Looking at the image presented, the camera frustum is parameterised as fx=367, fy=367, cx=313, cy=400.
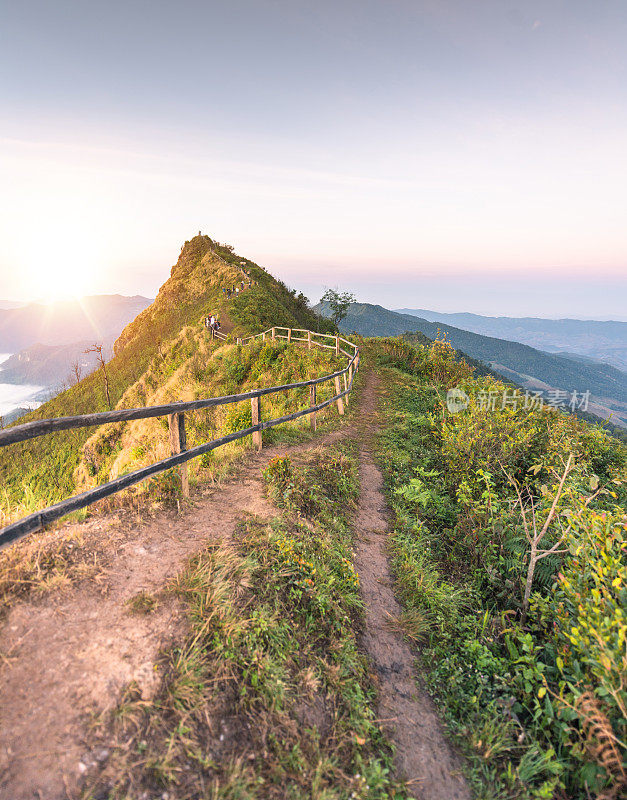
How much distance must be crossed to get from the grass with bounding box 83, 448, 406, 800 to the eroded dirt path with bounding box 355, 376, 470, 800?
0.17 metres

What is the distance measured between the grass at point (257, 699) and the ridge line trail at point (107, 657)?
0.51 ft

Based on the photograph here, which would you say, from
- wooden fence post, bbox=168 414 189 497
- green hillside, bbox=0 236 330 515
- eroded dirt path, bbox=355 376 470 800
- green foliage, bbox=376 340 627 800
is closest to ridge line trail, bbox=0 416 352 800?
wooden fence post, bbox=168 414 189 497

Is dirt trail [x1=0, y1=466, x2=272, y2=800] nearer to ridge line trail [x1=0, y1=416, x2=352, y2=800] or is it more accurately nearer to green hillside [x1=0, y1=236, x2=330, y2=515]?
ridge line trail [x1=0, y1=416, x2=352, y2=800]

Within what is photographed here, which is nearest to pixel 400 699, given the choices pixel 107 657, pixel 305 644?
pixel 305 644

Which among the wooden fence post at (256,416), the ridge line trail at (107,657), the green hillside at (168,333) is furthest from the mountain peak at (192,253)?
the ridge line trail at (107,657)

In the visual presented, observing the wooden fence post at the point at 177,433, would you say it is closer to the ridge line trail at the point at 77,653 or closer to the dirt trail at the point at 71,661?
the ridge line trail at the point at 77,653

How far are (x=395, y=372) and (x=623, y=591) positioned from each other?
59.9ft

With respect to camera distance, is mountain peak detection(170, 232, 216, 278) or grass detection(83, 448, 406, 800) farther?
mountain peak detection(170, 232, 216, 278)

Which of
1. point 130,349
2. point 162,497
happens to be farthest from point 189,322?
point 162,497

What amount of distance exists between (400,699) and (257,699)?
61.9 inches

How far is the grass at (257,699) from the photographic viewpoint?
7.45 feet

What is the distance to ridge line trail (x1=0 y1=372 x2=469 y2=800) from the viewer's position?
7.04ft

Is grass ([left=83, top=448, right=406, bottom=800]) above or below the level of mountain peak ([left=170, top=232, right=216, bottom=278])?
below

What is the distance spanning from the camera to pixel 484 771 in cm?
296
